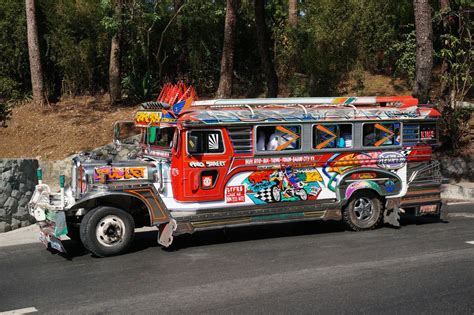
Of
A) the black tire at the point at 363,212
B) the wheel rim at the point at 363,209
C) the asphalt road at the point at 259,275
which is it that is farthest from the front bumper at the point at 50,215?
the wheel rim at the point at 363,209

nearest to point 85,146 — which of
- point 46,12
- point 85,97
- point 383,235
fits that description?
point 85,97

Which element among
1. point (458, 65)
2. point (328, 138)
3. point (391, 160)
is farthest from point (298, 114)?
point (458, 65)

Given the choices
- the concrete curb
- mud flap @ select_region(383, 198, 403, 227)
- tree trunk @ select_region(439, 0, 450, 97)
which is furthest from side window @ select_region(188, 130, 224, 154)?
tree trunk @ select_region(439, 0, 450, 97)

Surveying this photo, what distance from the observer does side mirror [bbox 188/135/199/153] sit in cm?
866

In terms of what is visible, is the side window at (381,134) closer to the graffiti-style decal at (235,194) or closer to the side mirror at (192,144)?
the graffiti-style decal at (235,194)

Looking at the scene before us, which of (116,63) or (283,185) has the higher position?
(116,63)

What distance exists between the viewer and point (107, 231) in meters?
8.39

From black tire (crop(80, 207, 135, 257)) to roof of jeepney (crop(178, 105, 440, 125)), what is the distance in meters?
1.76

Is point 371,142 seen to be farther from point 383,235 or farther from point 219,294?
point 219,294

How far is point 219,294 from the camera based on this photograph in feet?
21.4

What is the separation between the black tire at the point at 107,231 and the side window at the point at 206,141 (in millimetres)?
1491

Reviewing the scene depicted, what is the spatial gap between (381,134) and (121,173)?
15.3 feet

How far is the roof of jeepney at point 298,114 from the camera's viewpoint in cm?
877

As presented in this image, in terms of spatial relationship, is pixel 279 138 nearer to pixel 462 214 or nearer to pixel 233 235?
pixel 233 235
